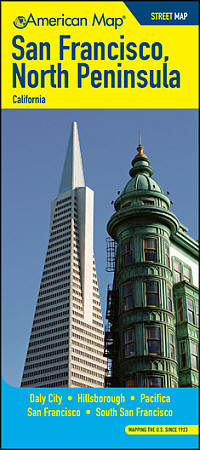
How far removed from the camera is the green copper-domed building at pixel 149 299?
37.5 metres

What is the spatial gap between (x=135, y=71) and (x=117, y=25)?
6.40ft

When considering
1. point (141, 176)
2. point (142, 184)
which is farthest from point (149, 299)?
point (141, 176)

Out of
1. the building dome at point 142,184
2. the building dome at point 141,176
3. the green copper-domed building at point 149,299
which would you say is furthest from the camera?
the building dome at point 141,176

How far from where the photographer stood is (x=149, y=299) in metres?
39.0

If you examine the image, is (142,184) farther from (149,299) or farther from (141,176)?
(149,299)

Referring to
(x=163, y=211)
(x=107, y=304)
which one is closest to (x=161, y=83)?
(x=163, y=211)

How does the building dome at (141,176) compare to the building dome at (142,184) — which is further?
the building dome at (141,176)

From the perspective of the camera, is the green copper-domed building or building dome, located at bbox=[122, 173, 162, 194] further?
building dome, located at bbox=[122, 173, 162, 194]

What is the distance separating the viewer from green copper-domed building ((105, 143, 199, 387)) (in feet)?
123

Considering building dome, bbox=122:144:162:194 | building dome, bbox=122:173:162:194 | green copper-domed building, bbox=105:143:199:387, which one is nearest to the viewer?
green copper-domed building, bbox=105:143:199:387

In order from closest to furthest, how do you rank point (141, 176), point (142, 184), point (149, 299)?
point (149, 299) < point (142, 184) < point (141, 176)

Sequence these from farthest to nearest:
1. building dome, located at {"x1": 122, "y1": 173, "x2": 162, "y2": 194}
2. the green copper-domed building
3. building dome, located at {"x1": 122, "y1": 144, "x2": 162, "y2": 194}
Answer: building dome, located at {"x1": 122, "y1": 144, "x2": 162, "y2": 194} → building dome, located at {"x1": 122, "y1": 173, "x2": 162, "y2": 194} → the green copper-domed building

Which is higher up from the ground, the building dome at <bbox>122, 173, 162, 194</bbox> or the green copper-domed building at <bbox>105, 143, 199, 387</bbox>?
the building dome at <bbox>122, 173, 162, 194</bbox>

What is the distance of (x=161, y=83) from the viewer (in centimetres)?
2306
